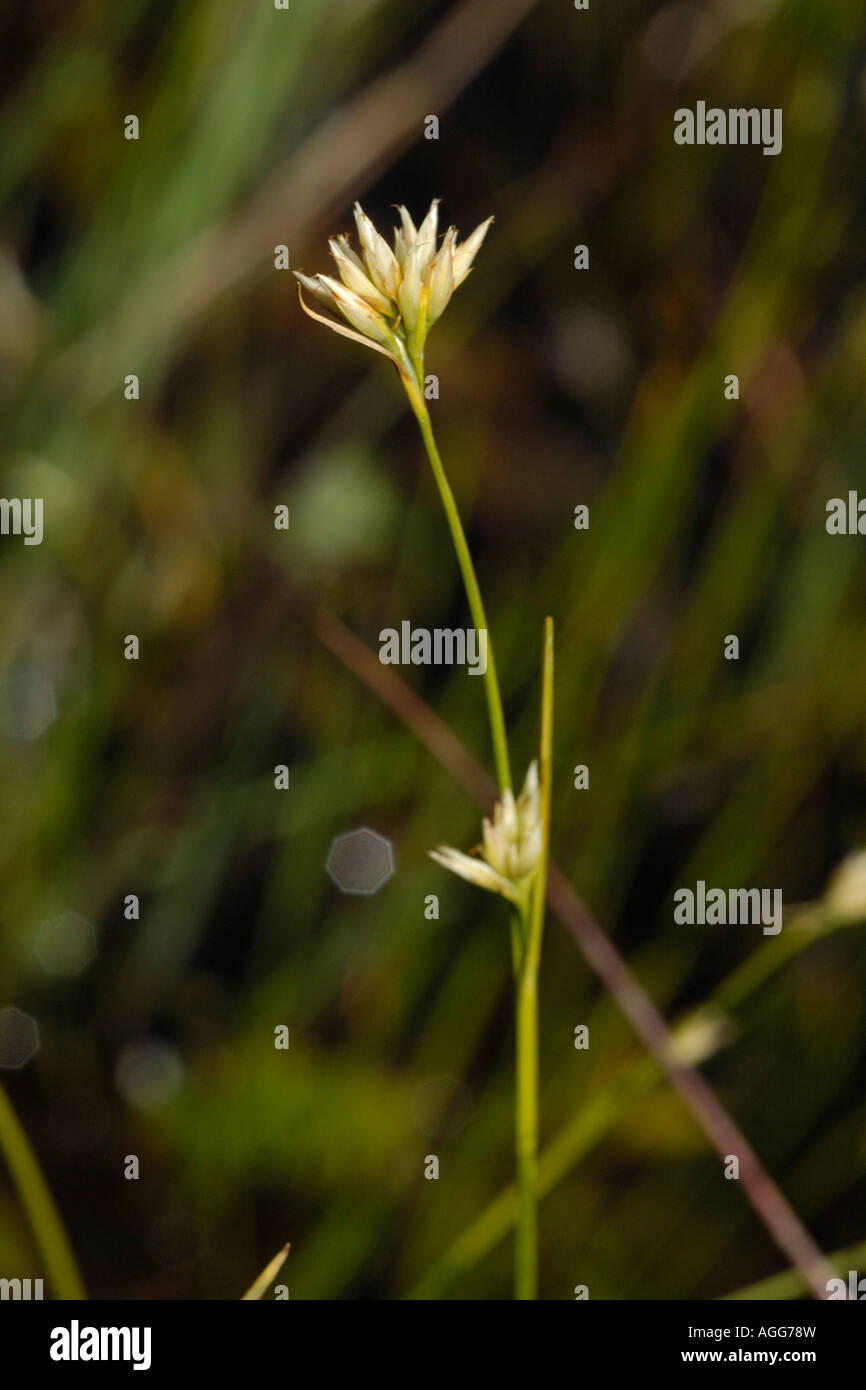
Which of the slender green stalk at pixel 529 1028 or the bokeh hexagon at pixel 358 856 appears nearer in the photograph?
the slender green stalk at pixel 529 1028

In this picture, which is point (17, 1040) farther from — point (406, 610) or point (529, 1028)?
point (529, 1028)

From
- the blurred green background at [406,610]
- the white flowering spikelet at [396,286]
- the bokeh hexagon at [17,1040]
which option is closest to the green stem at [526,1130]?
the white flowering spikelet at [396,286]

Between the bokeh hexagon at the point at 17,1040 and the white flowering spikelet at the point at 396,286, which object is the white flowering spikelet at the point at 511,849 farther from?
the bokeh hexagon at the point at 17,1040

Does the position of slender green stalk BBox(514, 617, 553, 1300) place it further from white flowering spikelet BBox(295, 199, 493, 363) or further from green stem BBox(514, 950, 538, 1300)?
white flowering spikelet BBox(295, 199, 493, 363)

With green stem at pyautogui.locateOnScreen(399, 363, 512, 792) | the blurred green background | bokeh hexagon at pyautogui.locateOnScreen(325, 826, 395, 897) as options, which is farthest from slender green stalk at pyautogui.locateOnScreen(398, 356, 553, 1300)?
bokeh hexagon at pyautogui.locateOnScreen(325, 826, 395, 897)
